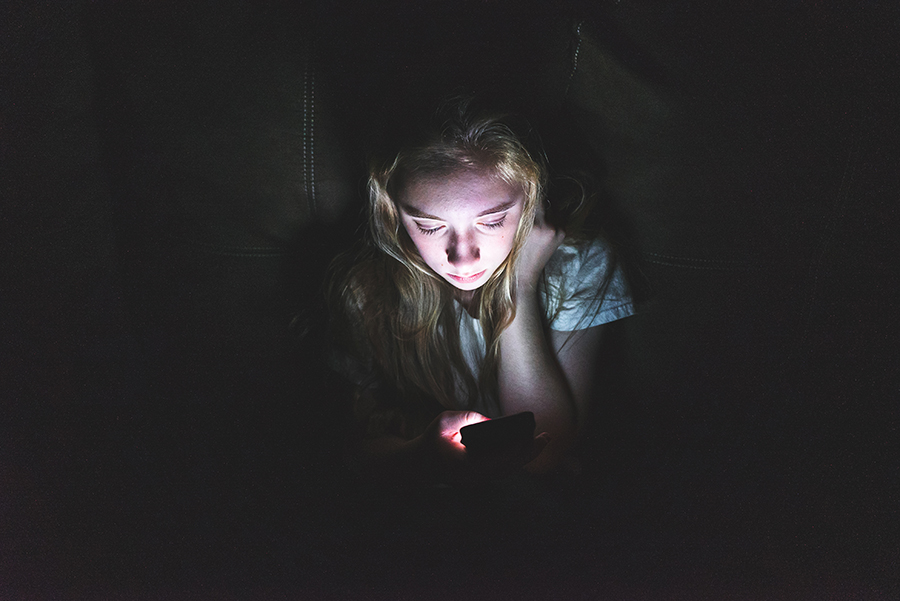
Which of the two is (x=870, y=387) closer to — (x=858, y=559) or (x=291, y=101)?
(x=858, y=559)

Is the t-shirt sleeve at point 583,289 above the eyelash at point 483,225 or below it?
below

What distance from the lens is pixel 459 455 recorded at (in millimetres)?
690

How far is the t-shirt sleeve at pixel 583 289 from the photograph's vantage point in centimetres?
73

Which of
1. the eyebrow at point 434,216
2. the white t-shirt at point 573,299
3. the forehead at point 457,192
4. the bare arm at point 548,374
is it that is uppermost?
the forehead at point 457,192

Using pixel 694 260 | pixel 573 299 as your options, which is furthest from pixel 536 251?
pixel 694 260

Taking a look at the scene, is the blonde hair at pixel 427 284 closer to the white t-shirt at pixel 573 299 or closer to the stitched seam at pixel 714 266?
the white t-shirt at pixel 573 299

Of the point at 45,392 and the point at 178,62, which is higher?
the point at 178,62

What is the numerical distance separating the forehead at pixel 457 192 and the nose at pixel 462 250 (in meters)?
0.03

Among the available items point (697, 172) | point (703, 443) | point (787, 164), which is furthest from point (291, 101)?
point (703, 443)

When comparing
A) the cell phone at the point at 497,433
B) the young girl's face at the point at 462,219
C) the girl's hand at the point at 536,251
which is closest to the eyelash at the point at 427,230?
the young girl's face at the point at 462,219

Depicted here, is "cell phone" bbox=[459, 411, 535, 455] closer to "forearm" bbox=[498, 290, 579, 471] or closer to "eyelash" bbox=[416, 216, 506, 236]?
"forearm" bbox=[498, 290, 579, 471]

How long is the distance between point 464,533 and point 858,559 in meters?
0.60

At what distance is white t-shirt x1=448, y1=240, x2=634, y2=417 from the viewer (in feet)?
2.40

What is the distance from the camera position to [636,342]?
2.56ft
